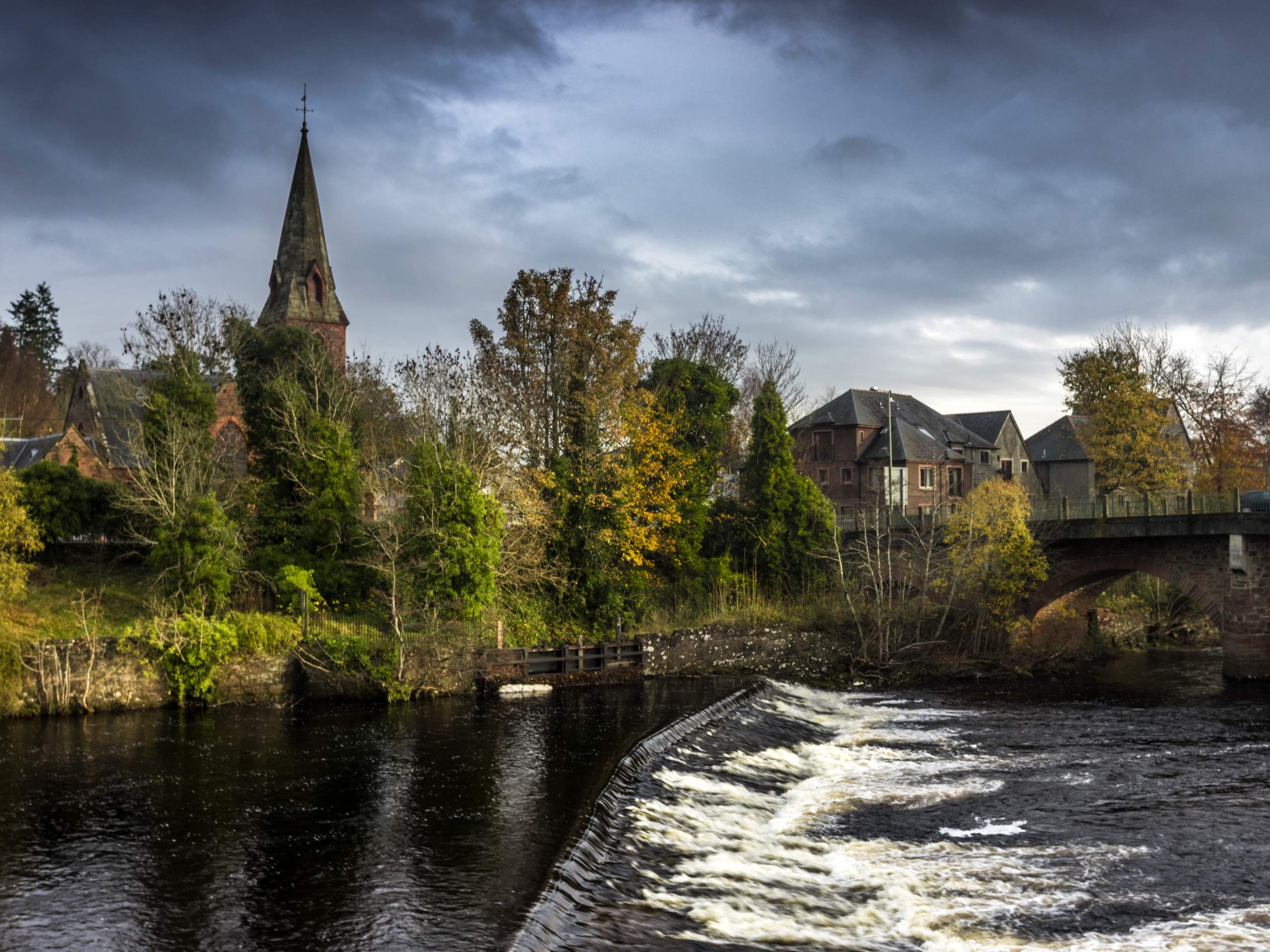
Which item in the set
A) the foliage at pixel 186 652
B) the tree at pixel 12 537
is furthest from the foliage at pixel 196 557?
the tree at pixel 12 537

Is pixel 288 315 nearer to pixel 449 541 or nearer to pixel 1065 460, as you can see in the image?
pixel 449 541

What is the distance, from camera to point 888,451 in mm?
62438

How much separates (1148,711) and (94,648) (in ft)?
89.8

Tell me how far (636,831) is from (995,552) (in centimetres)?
2337

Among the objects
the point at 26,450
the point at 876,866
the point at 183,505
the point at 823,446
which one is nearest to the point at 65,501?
the point at 183,505

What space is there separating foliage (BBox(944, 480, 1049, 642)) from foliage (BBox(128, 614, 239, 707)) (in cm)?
2342

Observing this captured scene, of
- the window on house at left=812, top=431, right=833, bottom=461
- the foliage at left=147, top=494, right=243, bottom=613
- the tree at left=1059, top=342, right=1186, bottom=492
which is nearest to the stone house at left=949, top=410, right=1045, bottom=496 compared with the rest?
the window on house at left=812, top=431, right=833, bottom=461

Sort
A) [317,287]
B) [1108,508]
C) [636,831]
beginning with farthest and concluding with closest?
1. [317,287]
2. [1108,508]
3. [636,831]

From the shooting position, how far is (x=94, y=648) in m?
25.9

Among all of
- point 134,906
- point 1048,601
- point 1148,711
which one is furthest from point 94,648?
point 1048,601

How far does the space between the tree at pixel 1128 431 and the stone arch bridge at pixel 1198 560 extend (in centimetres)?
1419

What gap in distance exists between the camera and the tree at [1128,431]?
4947cm

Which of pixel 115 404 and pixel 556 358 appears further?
pixel 115 404

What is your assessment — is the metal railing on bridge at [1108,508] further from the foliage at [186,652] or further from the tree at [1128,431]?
the foliage at [186,652]
